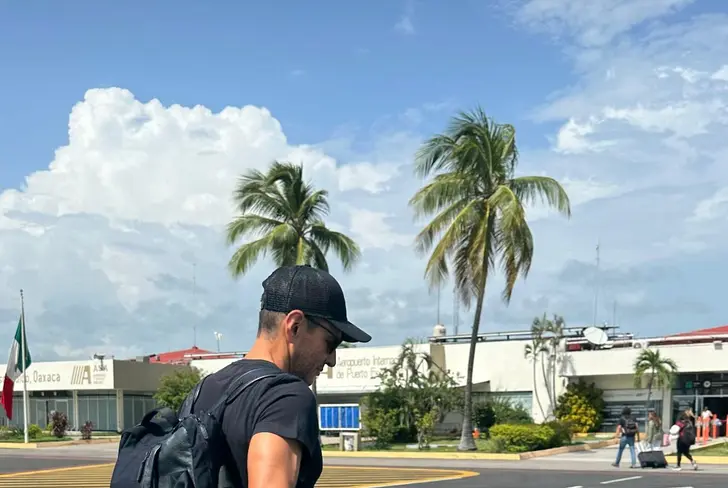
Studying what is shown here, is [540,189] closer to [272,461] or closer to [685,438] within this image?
[685,438]

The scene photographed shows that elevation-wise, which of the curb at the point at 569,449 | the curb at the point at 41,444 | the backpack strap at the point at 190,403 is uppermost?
the backpack strap at the point at 190,403

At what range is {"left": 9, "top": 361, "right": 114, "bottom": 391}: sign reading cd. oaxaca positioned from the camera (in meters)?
45.7

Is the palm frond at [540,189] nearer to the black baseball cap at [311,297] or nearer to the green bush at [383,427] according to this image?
the green bush at [383,427]

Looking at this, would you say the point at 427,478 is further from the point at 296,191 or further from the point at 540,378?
the point at 540,378

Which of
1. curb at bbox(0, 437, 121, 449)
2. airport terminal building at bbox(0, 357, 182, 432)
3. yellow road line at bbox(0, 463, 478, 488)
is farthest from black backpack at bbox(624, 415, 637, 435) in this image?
airport terminal building at bbox(0, 357, 182, 432)

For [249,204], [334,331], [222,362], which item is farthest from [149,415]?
[222,362]

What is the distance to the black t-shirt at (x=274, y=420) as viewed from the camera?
2.38 meters

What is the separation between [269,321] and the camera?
271 centimetres

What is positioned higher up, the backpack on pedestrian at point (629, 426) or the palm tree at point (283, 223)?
the palm tree at point (283, 223)

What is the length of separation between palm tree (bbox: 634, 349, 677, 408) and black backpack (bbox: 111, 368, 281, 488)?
3353 centimetres

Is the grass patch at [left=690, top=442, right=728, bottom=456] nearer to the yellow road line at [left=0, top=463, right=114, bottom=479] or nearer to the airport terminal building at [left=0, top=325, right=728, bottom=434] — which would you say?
the airport terminal building at [left=0, top=325, right=728, bottom=434]

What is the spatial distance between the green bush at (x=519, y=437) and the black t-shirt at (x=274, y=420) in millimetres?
26517

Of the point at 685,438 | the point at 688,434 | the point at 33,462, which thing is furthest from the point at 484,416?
the point at 33,462

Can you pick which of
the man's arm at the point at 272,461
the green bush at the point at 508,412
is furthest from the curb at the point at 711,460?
the man's arm at the point at 272,461
